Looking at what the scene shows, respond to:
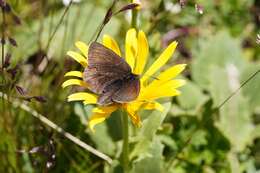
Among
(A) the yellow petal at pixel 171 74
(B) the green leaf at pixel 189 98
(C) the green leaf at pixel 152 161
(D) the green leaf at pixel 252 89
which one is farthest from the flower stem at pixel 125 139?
(D) the green leaf at pixel 252 89

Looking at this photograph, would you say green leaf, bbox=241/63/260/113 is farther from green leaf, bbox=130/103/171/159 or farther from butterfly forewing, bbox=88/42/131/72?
butterfly forewing, bbox=88/42/131/72

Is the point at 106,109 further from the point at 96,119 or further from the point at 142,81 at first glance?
the point at 142,81

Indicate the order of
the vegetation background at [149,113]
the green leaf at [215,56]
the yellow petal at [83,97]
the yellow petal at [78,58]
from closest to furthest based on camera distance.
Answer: the yellow petal at [83,97] < the yellow petal at [78,58] < the vegetation background at [149,113] < the green leaf at [215,56]

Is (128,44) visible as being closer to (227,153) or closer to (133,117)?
(133,117)

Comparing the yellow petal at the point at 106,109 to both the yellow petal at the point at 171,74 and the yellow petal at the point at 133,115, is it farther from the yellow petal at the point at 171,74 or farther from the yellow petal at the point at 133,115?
the yellow petal at the point at 171,74

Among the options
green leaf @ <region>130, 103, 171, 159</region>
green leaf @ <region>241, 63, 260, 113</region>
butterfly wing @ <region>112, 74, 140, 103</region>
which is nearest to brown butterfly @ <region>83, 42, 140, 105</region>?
butterfly wing @ <region>112, 74, 140, 103</region>

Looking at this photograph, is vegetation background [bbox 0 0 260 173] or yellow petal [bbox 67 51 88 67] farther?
Answer: vegetation background [bbox 0 0 260 173]

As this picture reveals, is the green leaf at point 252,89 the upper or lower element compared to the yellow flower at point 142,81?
lower
